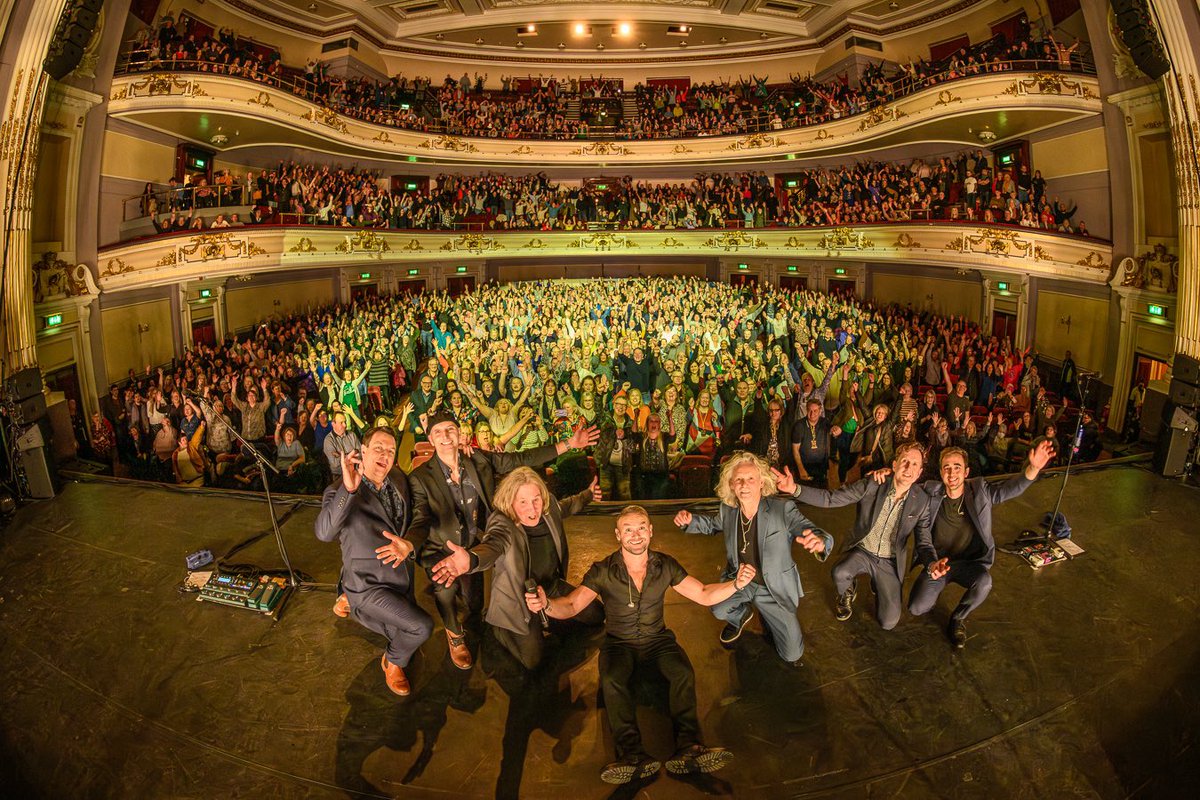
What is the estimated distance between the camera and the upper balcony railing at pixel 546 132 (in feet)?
38.2

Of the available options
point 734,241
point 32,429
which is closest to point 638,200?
point 734,241

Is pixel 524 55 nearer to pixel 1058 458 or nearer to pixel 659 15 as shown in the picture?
pixel 659 15

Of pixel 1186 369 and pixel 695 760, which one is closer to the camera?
pixel 695 760

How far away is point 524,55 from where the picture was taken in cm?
2430

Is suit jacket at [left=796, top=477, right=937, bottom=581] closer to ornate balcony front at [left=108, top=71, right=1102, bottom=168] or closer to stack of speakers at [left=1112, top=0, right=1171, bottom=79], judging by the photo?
stack of speakers at [left=1112, top=0, right=1171, bottom=79]

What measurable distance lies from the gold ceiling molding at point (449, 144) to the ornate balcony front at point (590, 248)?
2940 mm

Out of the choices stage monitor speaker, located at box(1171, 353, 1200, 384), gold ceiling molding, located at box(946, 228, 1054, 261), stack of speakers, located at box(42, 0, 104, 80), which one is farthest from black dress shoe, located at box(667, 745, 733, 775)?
gold ceiling molding, located at box(946, 228, 1054, 261)

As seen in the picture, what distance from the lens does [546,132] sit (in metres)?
22.2

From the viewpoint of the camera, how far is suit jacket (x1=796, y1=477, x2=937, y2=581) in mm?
3539

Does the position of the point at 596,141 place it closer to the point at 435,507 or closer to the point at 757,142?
the point at 757,142

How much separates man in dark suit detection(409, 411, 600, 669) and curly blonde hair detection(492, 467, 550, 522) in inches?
17.6

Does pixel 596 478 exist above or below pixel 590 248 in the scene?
below

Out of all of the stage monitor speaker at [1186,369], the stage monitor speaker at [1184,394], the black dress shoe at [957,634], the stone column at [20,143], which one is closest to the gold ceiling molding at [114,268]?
the stone column at [20,143]

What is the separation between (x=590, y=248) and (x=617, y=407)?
1726 centimetres
